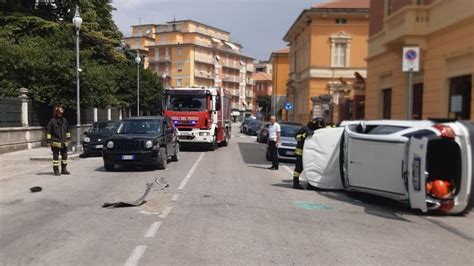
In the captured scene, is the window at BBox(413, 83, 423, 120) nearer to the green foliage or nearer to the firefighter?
the firefighter

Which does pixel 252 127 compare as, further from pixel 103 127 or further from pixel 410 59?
pixel 410 59

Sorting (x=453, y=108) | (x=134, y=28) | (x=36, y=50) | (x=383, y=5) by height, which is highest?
(x=134, y=28)

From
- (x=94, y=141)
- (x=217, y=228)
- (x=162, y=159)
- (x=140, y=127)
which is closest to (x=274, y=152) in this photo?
(x=162, y=159)

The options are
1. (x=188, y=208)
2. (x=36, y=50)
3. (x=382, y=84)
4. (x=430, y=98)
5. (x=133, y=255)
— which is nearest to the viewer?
(x=133, y=255)

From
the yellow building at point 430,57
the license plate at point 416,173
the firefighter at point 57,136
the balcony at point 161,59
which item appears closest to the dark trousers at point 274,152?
the yellow building at point 430,57

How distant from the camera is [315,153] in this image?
12367mm

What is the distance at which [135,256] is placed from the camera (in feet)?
20.6

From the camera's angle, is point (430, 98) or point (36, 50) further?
point (36, 50)

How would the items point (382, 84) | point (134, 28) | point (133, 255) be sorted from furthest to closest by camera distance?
point (134, 28), point (382, 84), point (133, 255)

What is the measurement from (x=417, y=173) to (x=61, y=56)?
22.6 metres

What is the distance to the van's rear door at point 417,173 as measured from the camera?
902 cm

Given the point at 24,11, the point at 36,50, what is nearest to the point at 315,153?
the point at 36,50

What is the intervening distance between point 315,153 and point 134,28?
4503 inches

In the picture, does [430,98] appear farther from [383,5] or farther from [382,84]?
[383,5]
